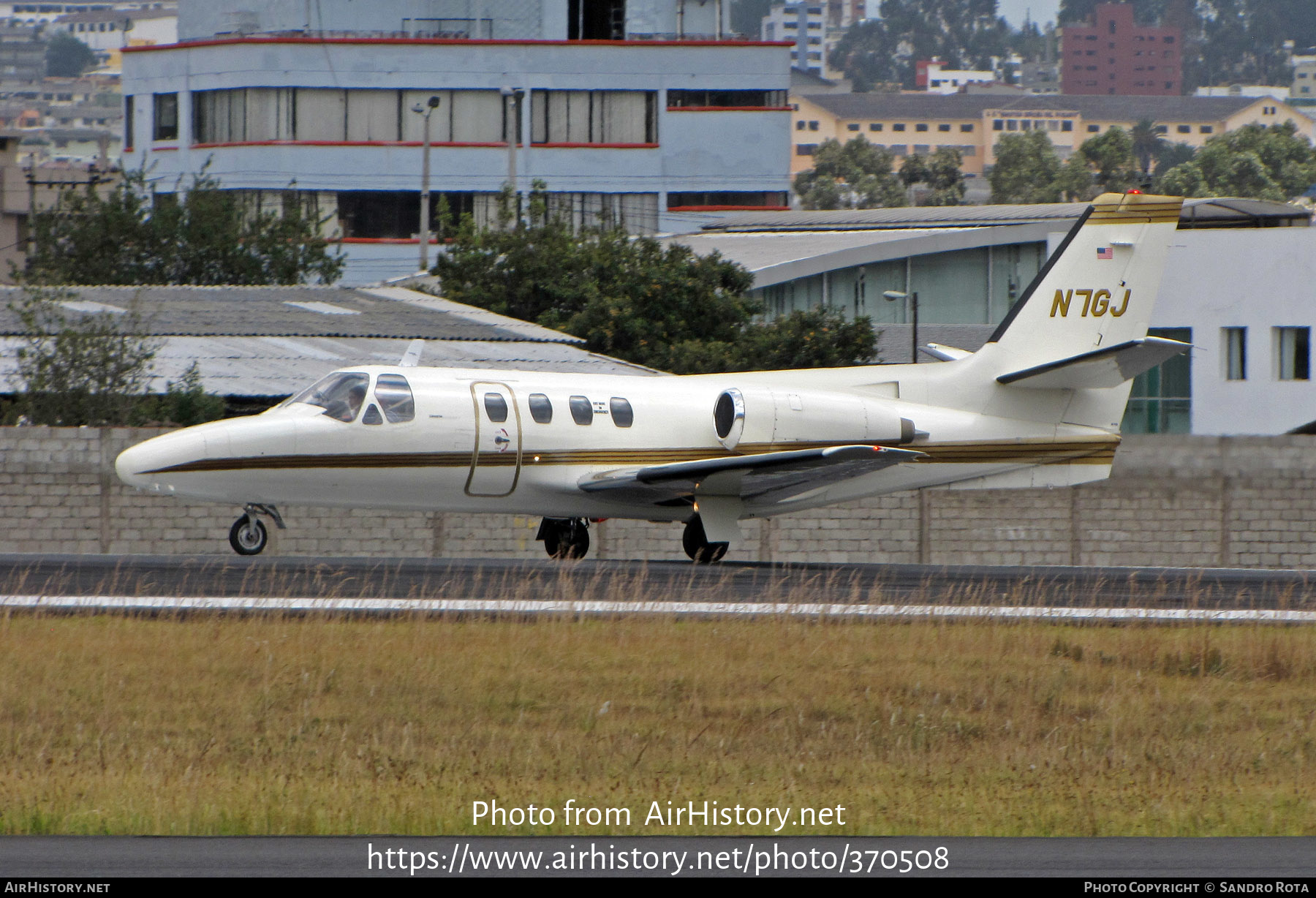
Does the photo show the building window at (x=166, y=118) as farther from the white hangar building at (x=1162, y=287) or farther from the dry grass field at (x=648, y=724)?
the dry grass field at (x=648, y=724)

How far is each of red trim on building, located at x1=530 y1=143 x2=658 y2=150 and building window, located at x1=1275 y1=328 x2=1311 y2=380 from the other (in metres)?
45.5

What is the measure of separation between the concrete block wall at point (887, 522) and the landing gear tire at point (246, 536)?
717cm

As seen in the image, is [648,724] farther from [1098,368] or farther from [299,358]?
[299,358]

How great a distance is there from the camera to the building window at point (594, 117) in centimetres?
9006

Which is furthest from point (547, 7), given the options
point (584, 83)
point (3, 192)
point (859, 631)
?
point (859, 631)

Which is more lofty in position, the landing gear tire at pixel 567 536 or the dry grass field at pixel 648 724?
the landing gear tire at pixel 567 536

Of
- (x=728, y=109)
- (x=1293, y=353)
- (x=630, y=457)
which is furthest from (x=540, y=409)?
(x=728, y=109)

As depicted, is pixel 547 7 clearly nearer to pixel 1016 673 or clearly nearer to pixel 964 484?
pixel 964 484

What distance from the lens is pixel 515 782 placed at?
11.8 metres

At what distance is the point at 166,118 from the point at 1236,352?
205ft

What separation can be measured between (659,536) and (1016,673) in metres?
16.0

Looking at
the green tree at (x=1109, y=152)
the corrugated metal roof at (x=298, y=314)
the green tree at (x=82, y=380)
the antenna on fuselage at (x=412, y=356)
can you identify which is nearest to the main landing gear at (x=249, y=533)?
the antenna on fuselage at (x=412, y=356)

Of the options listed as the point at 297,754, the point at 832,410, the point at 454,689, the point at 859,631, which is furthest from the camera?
the point at 832,410

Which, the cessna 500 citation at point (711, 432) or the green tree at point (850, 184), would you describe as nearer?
the cessna 500 citation at point (711, 432)
